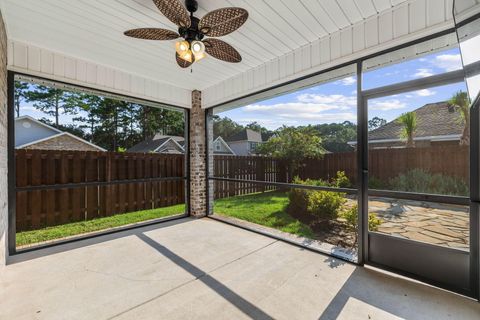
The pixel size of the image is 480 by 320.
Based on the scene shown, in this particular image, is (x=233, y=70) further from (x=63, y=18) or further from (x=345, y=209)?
(x=345, y=209)

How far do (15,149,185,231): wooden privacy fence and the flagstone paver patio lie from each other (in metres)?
3.89

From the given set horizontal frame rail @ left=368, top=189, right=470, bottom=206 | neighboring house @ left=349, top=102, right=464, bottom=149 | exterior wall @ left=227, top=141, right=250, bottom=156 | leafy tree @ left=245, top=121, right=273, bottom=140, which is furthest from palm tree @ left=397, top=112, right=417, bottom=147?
exterior wall @ left=227, top=141, right=250, bottom=156

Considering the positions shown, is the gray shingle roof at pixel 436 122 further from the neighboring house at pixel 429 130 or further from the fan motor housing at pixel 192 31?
the fan motor housing at pixel 192 31

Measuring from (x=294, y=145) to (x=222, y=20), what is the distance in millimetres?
5046

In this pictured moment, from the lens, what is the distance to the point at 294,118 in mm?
6719

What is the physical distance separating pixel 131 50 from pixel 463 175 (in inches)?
167

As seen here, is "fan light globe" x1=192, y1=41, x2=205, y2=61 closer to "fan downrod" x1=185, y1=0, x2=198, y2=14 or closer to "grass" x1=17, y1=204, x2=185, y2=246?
"fan downrod" x1=185, y1=0, x2=198, y2=14

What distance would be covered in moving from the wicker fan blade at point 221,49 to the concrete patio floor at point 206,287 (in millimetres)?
2441

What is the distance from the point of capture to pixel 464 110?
2.14m

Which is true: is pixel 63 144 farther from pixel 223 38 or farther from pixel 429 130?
pixel 429 130

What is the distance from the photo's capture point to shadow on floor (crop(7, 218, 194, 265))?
288 cm

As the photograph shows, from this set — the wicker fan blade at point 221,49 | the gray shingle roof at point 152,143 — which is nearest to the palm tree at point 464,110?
the wicker fan blade at point 221,49

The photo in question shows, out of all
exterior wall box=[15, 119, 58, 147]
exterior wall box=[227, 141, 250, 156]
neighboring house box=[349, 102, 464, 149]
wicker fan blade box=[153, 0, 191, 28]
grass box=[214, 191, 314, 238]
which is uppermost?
wicker fan blade box=[153, 0, 191, 28]

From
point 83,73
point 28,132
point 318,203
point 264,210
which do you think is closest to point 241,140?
point 264,210
